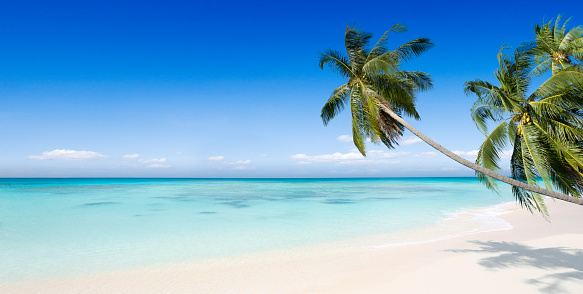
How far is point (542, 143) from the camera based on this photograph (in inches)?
213

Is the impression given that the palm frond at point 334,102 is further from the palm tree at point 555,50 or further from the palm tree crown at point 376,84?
the palm tree at point 555,50

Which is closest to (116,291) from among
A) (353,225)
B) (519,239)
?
(353,225)

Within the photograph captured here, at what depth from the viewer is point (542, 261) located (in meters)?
6.70

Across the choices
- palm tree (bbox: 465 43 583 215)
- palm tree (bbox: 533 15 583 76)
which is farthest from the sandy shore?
palm tree (bbox: 533 15 583 76)

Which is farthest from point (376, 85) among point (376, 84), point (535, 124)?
point (535, 124)

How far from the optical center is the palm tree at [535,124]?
4992 mm

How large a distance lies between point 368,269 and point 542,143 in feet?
13.0

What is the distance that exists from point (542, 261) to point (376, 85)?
209 inches

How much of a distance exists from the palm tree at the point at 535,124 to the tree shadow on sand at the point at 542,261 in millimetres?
1315

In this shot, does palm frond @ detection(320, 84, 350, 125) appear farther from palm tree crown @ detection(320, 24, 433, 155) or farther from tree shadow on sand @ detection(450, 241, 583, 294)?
tree shadow on sand @ detection(450, 241, 583, 294)

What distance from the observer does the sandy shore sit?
557cm

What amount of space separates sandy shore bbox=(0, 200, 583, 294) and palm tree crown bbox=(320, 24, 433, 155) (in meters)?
2.79

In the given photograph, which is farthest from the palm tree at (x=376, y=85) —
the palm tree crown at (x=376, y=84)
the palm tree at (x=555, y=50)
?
the palm tree at (x=555, y=50)

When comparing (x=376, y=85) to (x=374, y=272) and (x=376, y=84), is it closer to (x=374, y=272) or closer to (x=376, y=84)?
(x=376, y=84)
